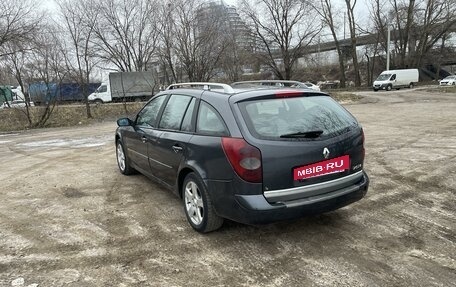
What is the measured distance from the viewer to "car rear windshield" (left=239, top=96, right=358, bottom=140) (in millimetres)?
3498

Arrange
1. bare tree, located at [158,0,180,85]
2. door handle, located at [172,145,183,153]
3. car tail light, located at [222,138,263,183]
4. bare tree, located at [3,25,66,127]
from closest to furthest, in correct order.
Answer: car tail light, located at [222,138,263,183]
door handle, located at [172,145,183,153]
bare tree, located at [3,25,66,127]
bare tree, located at [158,0,180,85]

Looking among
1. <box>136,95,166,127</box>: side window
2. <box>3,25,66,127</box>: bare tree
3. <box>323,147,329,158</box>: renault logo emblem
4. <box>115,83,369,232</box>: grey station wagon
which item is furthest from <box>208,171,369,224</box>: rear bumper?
<box>3,25,66,127</box>: bare tree

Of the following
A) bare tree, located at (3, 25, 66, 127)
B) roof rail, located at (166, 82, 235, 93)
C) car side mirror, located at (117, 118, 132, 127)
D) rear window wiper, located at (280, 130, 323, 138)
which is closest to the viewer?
rear window wiper, located at (280, 130, 323, 138)

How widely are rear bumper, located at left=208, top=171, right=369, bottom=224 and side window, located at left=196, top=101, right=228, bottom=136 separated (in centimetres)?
53

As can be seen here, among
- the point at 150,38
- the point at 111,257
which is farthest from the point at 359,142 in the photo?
the point at 150,38

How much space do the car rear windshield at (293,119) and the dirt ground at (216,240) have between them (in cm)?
107

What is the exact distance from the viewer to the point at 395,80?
4047cm

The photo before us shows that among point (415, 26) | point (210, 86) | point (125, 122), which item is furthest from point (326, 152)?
point (415, 26)

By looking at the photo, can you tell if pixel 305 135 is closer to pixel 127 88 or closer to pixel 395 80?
pixel 127 88

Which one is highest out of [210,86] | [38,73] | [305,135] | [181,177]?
[38,73]

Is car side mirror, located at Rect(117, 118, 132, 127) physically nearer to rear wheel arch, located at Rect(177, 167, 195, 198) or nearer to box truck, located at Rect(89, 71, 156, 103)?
rear wheel arch, located at Rect(177, 167, 195, 198)

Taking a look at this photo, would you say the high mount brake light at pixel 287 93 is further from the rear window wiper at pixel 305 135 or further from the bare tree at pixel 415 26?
the bare tree at pixel 415 26

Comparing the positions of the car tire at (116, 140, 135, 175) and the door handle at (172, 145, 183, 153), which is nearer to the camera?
the door handle at (172, 145, 183, 153)

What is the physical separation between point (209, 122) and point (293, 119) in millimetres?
846
